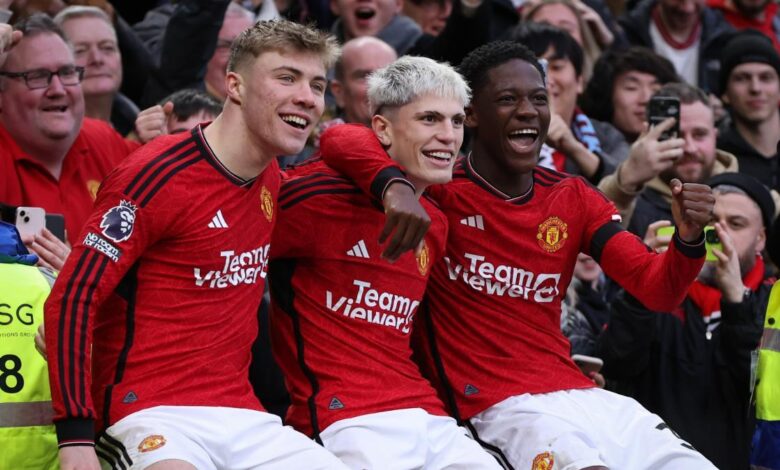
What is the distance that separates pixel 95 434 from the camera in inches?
188

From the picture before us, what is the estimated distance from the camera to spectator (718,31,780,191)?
31.4 ft

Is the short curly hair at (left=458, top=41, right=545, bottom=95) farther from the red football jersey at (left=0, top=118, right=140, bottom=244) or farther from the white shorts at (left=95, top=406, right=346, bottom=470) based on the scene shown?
the red football jersey at (left=0, top=118, right=140, bottom=244)

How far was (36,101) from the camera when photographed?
256 inches

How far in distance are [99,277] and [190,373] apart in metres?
0.53

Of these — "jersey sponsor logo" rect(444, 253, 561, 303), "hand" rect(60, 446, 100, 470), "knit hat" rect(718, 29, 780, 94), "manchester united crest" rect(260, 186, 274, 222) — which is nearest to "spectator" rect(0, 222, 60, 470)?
"hand" rect(60, 446, 100, 470)

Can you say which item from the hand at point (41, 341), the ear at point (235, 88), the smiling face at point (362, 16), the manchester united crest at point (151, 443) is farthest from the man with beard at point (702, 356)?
the smiling face at point (362, 16)

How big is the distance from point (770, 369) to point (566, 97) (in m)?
3.44

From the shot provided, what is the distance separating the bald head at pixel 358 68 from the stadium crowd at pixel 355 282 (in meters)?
0.98

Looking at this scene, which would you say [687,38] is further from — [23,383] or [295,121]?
[23,383]

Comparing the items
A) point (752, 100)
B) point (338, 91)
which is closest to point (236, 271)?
point (338, 91)

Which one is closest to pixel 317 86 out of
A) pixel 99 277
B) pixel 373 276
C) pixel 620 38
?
pixel 373 276

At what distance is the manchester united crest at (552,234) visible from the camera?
569cm

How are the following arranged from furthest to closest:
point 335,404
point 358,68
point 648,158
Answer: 1. point 358,68
2. point 648,158
3. point 335,404

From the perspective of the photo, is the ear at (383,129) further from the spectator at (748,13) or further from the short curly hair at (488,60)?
the spectator at (748,13)
